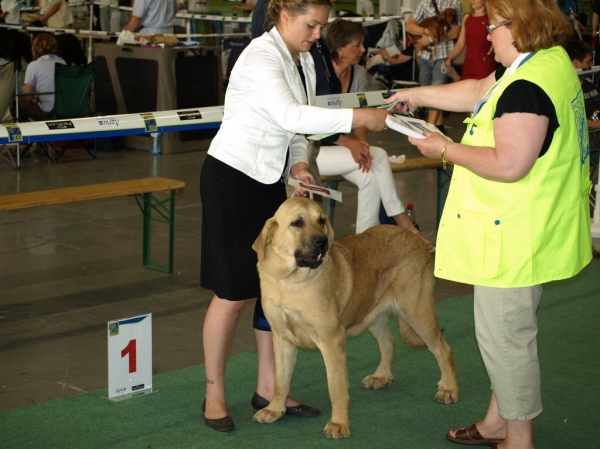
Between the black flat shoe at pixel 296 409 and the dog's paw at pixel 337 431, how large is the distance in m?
0.25

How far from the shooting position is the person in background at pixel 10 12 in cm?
1588

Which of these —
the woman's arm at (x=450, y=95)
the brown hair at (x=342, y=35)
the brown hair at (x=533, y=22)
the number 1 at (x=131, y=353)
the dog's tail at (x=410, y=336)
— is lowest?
the number 1 at (x=131, y=353)

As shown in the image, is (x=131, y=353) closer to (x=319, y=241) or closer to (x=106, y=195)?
(x=319, y=241)

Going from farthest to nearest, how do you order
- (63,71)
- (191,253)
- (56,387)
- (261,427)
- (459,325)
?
(63,71)
(191,253)
(459,325)
(56,387)
(261,427)

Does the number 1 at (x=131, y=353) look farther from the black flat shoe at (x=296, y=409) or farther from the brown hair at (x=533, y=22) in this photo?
the brown hair at (x=533, y=22)

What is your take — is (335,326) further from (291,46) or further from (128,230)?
(128,230)

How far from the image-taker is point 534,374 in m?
3.37

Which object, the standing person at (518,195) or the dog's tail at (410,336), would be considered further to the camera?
the dog's tail at (410,336)

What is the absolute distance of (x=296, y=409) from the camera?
406 centimetres

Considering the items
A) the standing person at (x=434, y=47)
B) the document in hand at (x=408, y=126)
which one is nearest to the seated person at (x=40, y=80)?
the standing person at (x=434, y=47)

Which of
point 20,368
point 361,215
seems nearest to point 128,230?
point 361,215

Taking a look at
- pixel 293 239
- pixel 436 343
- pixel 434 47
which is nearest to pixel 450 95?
pixel 293 239

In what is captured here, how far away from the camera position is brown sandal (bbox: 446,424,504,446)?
3740 millimetres

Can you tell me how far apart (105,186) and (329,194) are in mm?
2854
